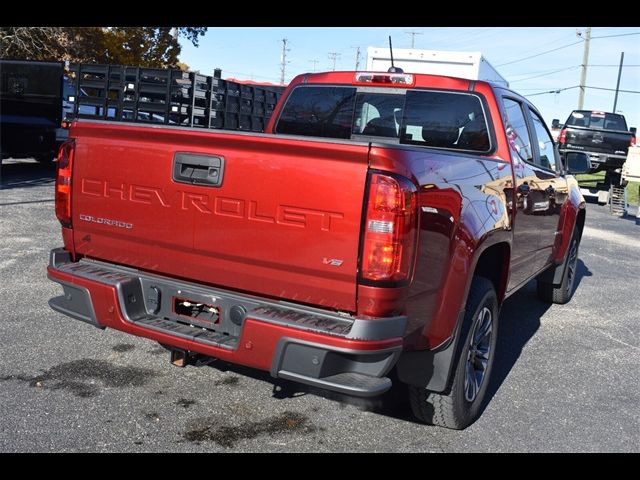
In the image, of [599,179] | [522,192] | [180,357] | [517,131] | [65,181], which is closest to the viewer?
[65,181]

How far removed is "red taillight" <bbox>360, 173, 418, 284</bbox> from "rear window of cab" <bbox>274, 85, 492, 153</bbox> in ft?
5.67

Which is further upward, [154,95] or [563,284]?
[154,95]

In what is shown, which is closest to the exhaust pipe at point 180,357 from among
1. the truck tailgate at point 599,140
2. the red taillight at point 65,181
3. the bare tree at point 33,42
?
the red taillight at point 65,181

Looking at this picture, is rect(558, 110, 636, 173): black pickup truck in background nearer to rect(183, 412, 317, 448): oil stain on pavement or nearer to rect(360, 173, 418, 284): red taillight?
rect(183, 412, 317, 448): oil stain on pavement

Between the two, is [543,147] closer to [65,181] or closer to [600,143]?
[65,181]

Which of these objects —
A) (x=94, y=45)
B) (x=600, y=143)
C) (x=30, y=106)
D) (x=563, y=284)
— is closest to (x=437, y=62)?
(x=563, y=284)

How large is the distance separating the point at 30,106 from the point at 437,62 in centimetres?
833

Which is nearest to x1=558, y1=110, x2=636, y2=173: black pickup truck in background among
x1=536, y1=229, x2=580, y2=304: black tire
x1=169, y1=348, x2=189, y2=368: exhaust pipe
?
x1=536, y1=229, x2=580, y2=304: black tire

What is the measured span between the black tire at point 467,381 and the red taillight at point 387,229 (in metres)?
0.90

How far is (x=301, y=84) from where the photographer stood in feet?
16.8

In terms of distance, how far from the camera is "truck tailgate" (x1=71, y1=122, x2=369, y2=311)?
286 centimetres

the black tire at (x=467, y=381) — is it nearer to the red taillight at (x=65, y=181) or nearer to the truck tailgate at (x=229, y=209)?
the truck tailgate at (x=229, y=209)

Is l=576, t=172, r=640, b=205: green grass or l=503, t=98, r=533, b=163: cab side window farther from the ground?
l=503, t=98, r=533, b=163: cab side window

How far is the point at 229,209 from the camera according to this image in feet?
10.2
